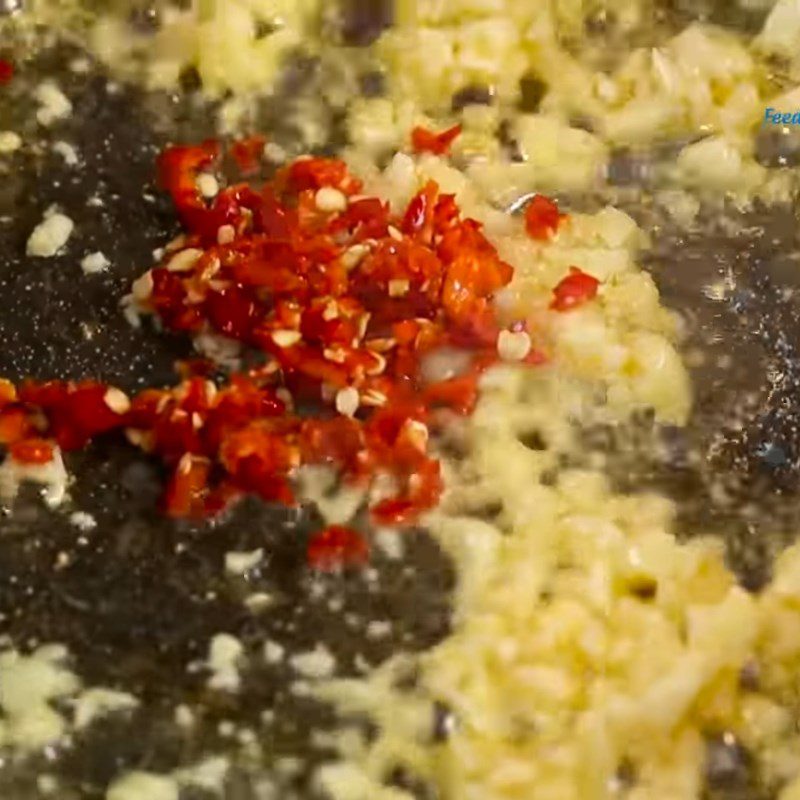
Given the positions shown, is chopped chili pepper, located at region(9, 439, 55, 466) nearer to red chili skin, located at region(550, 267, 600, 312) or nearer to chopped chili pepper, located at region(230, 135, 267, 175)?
chopped chili pepper, located at region(230, 135, 267, 175)

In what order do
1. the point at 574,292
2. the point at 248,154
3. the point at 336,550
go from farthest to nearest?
the point at 248,154 < the point at 574,292 < the point at 336,550

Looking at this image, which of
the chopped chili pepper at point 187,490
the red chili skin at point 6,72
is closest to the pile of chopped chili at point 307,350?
the chopped chili pepper at point 187,490

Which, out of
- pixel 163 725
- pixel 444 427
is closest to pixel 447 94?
pixel 444 427

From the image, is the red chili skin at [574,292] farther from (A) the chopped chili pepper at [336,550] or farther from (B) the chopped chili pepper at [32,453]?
(B) the chopped chili pepper at [32,453]

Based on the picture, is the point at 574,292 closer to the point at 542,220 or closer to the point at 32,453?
the point at 542,220

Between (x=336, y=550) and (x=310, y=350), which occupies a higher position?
(x=310, y=350)

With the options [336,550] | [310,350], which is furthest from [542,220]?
[336,550]
